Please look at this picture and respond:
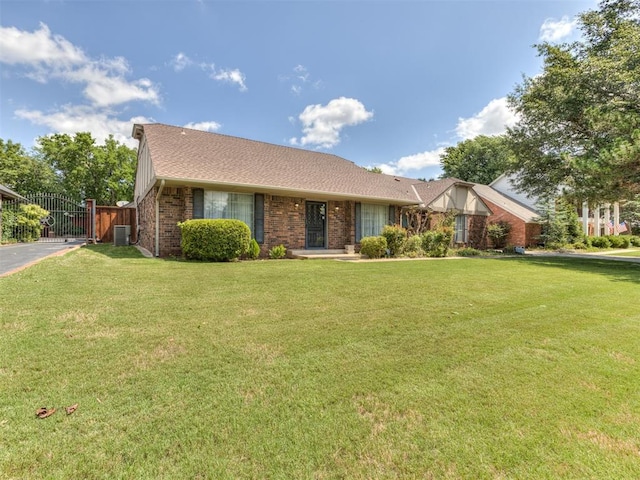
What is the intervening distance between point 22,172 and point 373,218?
116 ft

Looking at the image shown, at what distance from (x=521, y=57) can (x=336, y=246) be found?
43.3 ft

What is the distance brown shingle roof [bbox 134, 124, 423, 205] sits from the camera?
11.1 meters

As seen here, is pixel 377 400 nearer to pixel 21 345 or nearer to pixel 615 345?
pixel 615 345

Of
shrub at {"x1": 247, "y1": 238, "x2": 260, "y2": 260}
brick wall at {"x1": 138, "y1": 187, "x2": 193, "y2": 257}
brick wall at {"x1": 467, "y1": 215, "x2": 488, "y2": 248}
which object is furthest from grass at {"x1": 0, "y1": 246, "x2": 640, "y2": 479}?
brick wall at {"x1": 467, "y1": 215, "x2": 488, "y2": 248}

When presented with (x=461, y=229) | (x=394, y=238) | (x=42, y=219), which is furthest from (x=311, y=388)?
(x=42, y=219)

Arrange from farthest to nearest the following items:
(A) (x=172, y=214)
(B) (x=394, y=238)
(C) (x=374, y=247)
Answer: (B) (x=394, y=238)
(C) (x=374, y=247)
(A) (x=172, y=214)

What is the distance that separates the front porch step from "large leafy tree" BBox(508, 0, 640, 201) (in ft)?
30.1

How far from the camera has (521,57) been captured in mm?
15430

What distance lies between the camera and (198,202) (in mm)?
11047

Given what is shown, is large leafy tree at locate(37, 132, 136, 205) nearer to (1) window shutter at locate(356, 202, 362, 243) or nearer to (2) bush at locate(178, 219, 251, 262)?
(2) bush at locate(178, 219, 251, 262)

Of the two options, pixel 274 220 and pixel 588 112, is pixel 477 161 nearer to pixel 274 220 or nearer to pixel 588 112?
pixel 588 112

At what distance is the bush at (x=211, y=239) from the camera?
9.93m

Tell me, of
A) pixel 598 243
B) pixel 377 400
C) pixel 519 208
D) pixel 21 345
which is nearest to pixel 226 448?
pixel 377 400

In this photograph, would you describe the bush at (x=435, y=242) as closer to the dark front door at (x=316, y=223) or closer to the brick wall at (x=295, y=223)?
the brick wall at (x=295, y=223)
